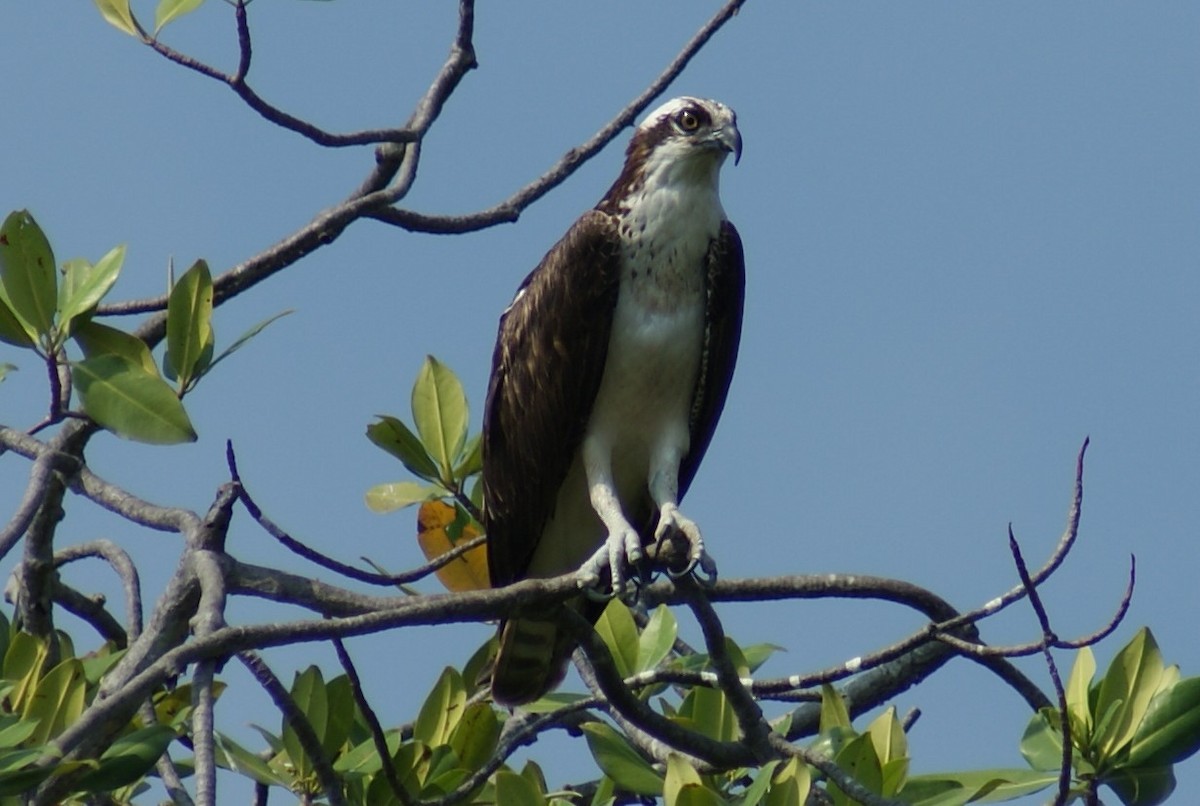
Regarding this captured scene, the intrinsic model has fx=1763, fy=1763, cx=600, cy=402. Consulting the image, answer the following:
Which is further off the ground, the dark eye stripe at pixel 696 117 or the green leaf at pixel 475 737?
the dark eye stripe at pixel 696 117

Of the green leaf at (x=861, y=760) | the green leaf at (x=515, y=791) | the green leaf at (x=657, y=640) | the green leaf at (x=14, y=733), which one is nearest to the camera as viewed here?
the green leaf at (x=14, y=733)

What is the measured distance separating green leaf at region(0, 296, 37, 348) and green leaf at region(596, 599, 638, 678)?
5.90 ft

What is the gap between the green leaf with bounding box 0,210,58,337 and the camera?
181 inches

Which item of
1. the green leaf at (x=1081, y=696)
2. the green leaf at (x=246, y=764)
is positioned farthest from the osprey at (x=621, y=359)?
the green leaf at (x=1081, y=696)

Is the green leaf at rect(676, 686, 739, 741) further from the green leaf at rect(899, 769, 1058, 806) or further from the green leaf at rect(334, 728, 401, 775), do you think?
the green leaf at rect(334, 728, 401, 775)

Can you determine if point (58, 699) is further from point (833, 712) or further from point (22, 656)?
point (833, 712)

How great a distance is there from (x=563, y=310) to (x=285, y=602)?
207 centimetres

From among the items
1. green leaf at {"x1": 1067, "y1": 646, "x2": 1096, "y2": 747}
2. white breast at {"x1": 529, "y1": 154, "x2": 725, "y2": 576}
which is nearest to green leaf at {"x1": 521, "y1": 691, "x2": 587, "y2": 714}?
white breast at {"x1": 529, "y1": 154, "x2": 725, "y2": 576}

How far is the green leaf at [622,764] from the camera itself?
4.25 metres

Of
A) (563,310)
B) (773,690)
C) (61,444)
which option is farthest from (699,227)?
(61,444)

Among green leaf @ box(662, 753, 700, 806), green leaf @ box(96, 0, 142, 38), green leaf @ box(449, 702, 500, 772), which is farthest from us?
green leaf @ box(96, 0, 142, 38)

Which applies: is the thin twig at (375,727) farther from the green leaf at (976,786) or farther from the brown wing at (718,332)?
the brown wing at (718,332)

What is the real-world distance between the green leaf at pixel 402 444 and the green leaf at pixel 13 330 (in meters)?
1.27

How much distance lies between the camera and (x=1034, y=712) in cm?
480
